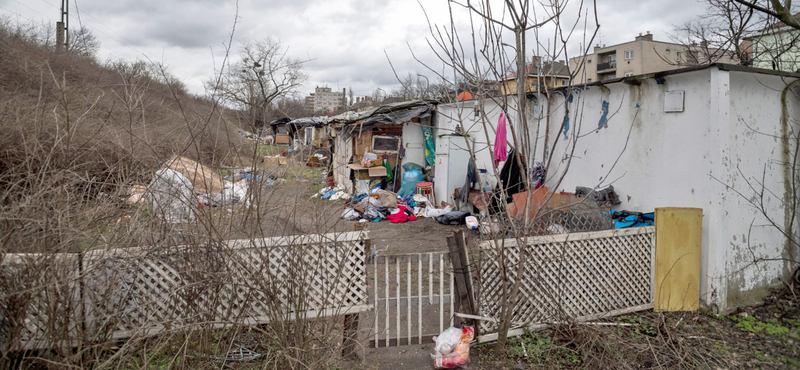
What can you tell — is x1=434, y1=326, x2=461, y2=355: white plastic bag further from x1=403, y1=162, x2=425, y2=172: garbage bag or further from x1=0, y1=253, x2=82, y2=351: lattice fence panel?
x1=403, y1=162, x2=425, y2=172: garbage bag

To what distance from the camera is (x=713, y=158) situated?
203 inches

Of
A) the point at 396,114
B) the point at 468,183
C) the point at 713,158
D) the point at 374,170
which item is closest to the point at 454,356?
the point at 713,158

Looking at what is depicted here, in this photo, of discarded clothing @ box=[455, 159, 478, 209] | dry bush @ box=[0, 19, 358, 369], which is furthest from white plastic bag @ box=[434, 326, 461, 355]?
discarded clothing @ box=[455, 159, 478, 209]

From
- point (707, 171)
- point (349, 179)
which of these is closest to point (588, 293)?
point (707, 171)

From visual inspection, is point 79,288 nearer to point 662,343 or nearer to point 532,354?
point 532,354

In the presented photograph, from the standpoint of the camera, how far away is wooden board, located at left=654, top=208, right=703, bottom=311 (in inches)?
200

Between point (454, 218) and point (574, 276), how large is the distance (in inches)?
205

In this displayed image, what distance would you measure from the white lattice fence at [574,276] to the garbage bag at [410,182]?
7.61 m

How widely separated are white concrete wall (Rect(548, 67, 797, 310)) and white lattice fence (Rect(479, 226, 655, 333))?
32.9 inches

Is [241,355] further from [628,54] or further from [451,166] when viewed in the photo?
[628,54]

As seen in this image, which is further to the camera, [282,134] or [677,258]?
[282,134]

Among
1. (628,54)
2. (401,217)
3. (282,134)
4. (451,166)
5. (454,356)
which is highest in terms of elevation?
(628,54)

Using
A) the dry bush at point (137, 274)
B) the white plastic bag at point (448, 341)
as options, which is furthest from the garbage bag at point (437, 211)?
the dry bush at point (137, 274)

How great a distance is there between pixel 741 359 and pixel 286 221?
14.0ft
